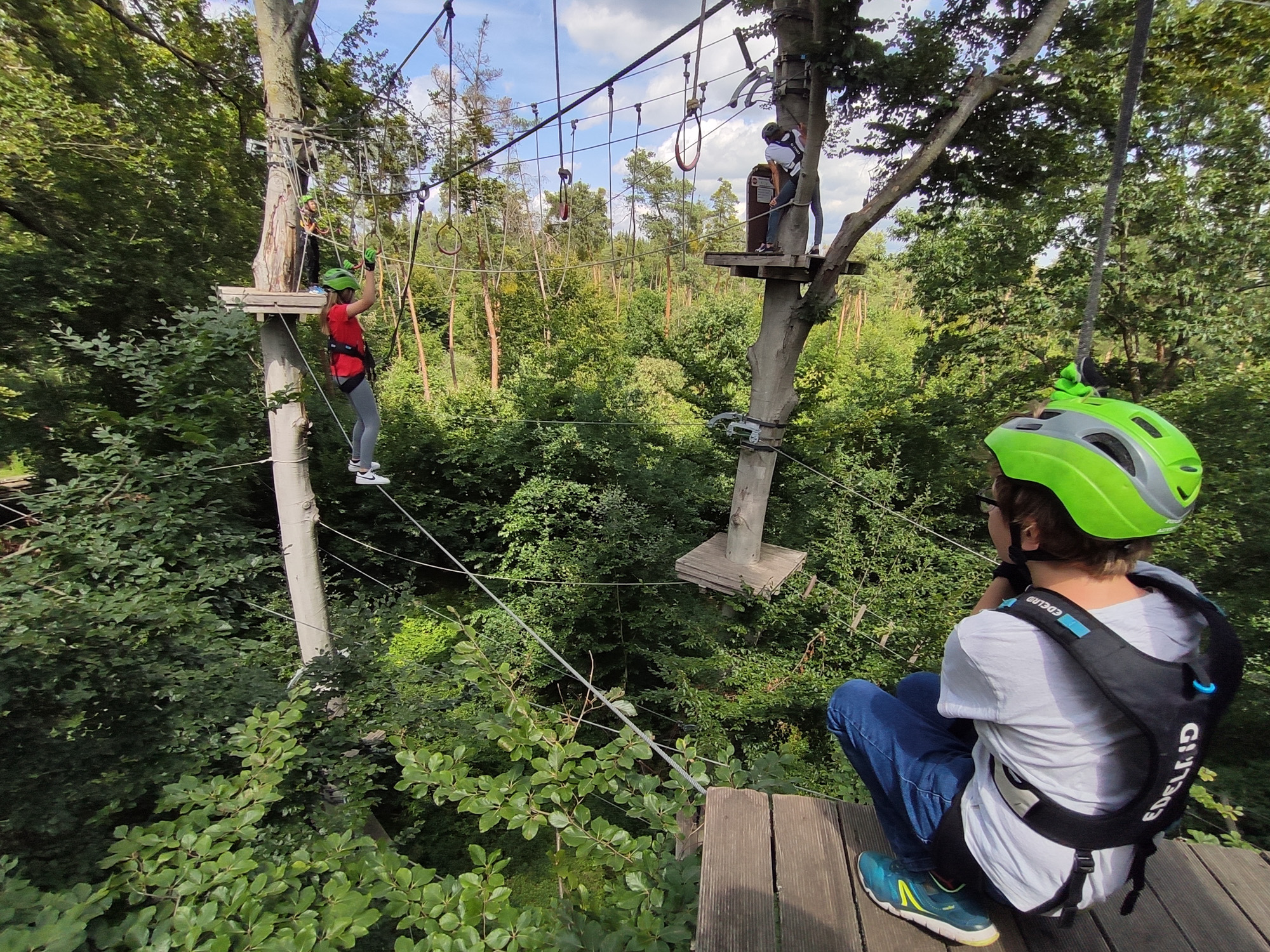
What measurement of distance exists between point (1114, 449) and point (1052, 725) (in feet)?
1.57

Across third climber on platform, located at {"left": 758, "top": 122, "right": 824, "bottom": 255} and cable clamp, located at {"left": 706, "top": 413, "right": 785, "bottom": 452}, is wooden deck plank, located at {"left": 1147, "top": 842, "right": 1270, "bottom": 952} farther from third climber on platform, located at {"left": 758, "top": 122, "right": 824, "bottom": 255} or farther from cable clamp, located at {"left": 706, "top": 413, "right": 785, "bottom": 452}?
third climber on platform, located at {"left": 758, "top": 122, "right": 824, "bottom": 255}

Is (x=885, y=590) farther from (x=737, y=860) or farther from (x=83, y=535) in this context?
(x=83, y=535)

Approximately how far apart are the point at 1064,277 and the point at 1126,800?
30.3 feet

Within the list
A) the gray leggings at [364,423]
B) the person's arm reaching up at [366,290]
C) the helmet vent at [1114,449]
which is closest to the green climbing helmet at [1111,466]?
the helmet vent at [1114,449]

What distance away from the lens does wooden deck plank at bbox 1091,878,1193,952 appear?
113cm

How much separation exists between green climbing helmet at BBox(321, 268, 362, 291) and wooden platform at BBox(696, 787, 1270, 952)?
162 inches

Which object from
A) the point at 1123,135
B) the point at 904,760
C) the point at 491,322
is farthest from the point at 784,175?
the point at 491,322

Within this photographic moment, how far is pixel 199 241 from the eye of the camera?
688 cm

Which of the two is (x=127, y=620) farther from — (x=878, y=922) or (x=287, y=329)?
(x=878, y=922)

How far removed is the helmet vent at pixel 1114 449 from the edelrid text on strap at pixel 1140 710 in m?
0.22

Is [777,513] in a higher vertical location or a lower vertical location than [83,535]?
Result: lower

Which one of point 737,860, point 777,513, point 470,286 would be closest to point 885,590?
point 777,513

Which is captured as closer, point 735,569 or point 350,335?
point 350,335

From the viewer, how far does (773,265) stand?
3939 mm
